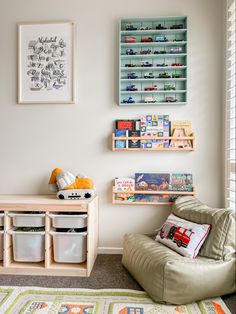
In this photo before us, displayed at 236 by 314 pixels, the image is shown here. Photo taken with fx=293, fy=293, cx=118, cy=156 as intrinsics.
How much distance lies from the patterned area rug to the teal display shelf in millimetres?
1507

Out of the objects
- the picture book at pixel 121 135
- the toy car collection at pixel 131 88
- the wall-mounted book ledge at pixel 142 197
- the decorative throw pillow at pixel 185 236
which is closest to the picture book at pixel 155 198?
the wall-mounted book ledge at pixel 142 197

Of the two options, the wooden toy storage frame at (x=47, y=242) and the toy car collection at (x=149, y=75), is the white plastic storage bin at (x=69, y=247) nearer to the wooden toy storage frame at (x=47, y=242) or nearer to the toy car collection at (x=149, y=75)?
the wooden toy storage frame at (x=47, y=242)

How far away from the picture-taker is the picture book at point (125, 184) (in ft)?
8.36

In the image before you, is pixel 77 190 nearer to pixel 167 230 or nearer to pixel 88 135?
pixel 88 135

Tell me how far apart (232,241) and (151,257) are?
21.4 inches

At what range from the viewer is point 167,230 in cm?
215

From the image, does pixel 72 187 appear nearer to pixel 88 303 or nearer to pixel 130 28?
pixel 88 303

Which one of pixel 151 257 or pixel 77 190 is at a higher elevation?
pixel 77 190

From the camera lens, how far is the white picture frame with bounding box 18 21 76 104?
259cm

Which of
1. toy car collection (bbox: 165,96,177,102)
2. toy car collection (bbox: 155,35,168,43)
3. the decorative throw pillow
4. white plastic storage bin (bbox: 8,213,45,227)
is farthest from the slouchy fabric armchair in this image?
toy car collection (bbox: 155,35,168,43)

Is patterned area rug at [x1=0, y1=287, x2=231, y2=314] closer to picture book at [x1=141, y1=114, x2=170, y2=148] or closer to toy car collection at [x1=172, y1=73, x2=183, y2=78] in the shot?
picture book at [x1=141, y1=114, x2=170, y2=148]

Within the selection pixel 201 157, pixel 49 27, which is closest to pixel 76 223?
pixel 201 157

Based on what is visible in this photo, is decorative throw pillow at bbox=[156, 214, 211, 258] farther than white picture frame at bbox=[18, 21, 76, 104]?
No

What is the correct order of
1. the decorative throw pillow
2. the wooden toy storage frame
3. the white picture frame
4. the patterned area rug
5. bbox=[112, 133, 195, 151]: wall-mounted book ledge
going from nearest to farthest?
the patterned area rug → the decorative throw pillow → the wooden toy storage frame → bbox=[112, 133, 195, 151]: wall-mounted book ledge → the white picture frame
